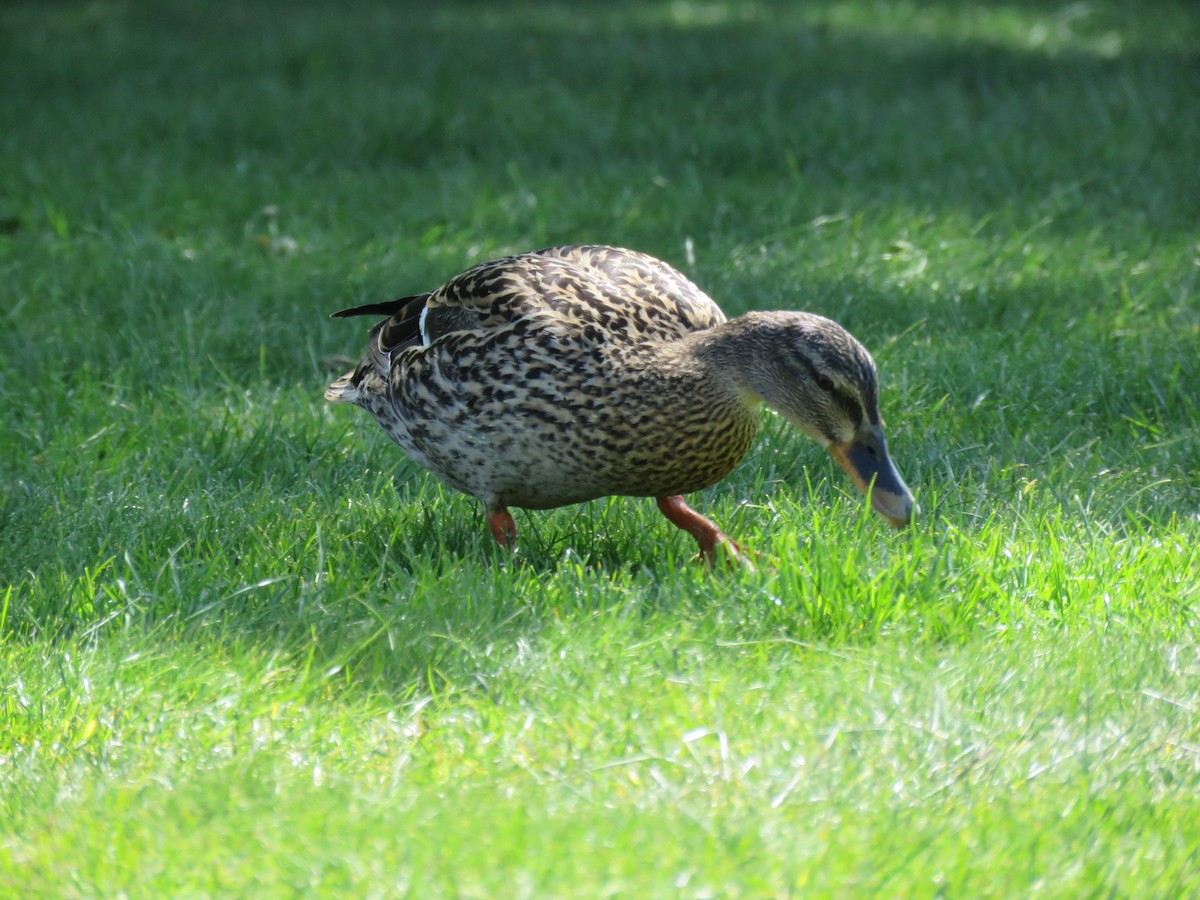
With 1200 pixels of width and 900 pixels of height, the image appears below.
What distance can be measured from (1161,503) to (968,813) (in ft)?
5.52

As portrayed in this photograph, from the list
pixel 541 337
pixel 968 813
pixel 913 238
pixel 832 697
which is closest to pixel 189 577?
pixel 541 337

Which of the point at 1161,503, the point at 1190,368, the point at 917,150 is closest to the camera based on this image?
the point at 1161,503

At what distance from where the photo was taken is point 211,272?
614 centimetres

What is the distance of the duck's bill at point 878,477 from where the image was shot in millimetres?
3494

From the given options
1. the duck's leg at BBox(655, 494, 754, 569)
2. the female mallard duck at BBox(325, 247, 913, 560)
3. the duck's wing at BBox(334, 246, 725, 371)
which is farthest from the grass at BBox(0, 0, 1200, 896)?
the duck's wing at BBox(334, 246, 725, 371)

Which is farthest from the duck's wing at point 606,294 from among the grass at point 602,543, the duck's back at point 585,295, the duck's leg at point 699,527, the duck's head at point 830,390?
the grass at point 602,543

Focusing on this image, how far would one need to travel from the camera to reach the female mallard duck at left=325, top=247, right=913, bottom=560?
Answer: 140 inches

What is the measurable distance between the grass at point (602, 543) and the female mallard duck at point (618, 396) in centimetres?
18

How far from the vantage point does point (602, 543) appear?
3908mm

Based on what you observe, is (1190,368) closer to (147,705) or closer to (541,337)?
(541,337)

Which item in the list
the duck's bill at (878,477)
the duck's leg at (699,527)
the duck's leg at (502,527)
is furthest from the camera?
the duck's leg at (502,527)

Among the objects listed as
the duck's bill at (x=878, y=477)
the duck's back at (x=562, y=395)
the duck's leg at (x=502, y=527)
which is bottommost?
the duck's leg at (x=502, y=527)

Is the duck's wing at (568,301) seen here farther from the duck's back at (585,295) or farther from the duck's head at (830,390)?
the duck's head at (830,390)

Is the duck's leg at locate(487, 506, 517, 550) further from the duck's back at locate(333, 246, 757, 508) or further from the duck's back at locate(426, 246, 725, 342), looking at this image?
the duck's back at locate(426, 246, 725, 342)
